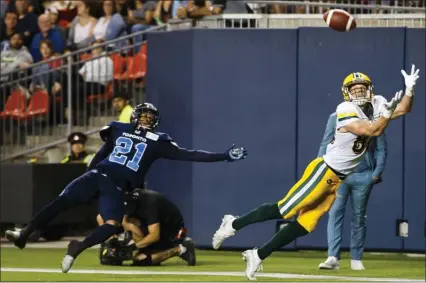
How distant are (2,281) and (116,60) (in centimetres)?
658

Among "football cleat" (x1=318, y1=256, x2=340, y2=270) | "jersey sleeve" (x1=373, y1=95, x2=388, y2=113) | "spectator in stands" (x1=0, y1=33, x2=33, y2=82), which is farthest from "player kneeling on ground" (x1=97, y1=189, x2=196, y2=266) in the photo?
"spectator in stands" (x1=0, y1=33, x2=33, y2=82)

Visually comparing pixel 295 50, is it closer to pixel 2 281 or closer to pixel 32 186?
pixel 32 186

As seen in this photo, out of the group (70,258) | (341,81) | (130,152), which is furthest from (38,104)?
(70,258)

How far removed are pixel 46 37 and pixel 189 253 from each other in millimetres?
6852

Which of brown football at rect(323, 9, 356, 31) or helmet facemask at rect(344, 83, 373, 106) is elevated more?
brown football at rect(323, 9, 356, 31)

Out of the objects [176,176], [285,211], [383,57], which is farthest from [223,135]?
[285,211]

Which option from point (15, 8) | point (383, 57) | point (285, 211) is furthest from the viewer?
point (15, 8)

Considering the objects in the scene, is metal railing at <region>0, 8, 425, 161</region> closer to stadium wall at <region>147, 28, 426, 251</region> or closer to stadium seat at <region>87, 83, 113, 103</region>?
stadium seat at <region>87, 83, 113, 103</region>

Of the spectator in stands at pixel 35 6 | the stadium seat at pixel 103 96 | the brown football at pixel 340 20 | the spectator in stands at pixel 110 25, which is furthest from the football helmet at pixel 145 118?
the spectator in stands at pixel 35 6

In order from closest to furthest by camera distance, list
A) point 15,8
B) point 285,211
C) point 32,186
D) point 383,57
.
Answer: point 285,211, point 383,57, point 32,186, point 15,8

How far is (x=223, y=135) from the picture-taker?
634 inches

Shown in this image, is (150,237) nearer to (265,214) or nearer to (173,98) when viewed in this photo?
(265,214)

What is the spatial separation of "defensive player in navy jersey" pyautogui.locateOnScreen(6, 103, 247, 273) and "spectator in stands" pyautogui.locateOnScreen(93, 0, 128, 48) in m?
5.51

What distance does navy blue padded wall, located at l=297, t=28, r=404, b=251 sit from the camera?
15.7 metres
